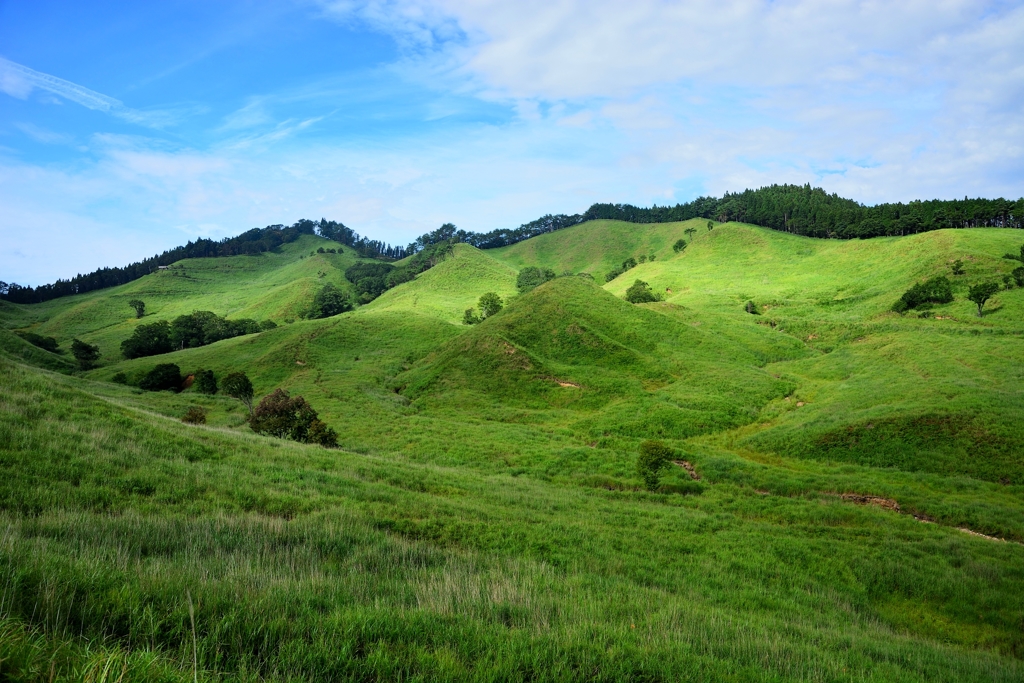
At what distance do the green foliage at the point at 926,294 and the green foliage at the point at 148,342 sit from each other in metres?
121

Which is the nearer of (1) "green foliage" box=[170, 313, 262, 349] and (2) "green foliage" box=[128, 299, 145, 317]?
(1) "green foliage" box=[170, 313, 262, 349]

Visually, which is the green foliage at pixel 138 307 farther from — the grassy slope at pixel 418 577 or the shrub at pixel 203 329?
the grassy slope at pixel 418 577

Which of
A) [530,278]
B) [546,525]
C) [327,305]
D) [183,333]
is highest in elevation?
[530,278]

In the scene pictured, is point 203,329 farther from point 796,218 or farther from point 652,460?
point 796,218

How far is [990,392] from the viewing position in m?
30.8

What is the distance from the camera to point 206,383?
185ft

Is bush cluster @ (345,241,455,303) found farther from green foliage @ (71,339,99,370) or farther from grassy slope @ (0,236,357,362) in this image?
green foliage @ (71,339,99,370)

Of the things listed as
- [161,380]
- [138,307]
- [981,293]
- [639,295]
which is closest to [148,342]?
[161,380]

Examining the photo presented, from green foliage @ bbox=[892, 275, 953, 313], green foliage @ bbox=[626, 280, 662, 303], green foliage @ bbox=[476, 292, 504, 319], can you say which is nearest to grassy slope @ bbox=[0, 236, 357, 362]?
green foliage @ bbox=[476, 292, 504, 319]

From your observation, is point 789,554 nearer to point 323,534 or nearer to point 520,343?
point 323,534

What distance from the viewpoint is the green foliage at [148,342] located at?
8375 cm

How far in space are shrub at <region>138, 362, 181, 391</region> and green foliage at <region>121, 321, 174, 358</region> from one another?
3239cm

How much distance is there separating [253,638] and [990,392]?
43219 millimetres

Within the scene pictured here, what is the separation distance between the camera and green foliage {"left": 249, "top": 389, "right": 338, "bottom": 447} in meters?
29.7
